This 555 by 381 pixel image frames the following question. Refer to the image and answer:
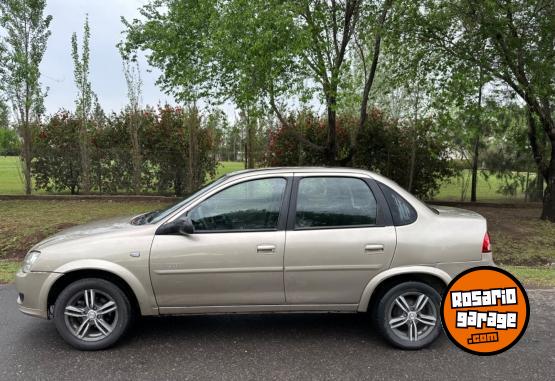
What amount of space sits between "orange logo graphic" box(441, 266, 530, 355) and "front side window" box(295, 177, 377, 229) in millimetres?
976

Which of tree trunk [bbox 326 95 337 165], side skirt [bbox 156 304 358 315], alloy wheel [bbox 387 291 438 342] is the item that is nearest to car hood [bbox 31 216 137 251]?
side skirt [bbox 156 304 358 315]

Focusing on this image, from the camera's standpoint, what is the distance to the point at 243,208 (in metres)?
4.12

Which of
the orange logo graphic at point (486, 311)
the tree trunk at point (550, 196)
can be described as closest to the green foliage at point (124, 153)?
the tree trunk at point (550, 196)

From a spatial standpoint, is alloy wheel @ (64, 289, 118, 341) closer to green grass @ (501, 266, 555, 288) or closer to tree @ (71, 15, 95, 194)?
green grass @ (501, 266, 555, 288)

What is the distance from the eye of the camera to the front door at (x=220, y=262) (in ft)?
12.9

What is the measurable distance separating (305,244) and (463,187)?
44.6 feet

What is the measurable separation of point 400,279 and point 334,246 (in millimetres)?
704

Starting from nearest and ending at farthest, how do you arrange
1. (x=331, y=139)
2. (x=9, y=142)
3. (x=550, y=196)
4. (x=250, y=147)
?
(x=550, y=196) < (x=331, y=139) < (x=9, y=142) < (x=250, y=147)

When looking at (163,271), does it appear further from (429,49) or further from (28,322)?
(429,49)

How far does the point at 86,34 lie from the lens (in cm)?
1549

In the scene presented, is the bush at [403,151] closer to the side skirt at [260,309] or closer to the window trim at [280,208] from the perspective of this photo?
the window trim at [280,208]

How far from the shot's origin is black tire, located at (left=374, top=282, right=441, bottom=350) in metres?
4.02

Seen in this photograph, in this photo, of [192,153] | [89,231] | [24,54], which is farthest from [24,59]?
[89,231]

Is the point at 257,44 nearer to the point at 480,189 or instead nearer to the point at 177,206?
the point at 177,206
